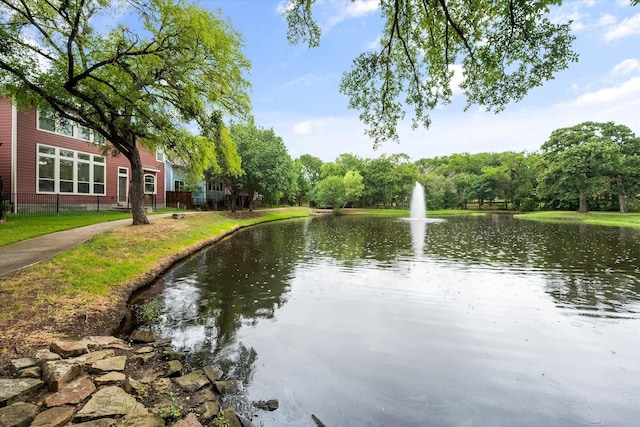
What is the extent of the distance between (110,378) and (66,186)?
2175 centimetres

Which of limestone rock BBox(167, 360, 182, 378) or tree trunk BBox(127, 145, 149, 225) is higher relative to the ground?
tree trunk BBox(127, 145, 149, 225)

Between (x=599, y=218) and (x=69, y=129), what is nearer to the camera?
(x=69, y=129)

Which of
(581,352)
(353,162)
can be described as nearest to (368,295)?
(581,352)

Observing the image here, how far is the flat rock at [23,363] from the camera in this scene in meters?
3.96

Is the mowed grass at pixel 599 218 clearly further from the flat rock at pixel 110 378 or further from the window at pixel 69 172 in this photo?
the window at pixel 69 172

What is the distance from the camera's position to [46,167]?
63.5 feet

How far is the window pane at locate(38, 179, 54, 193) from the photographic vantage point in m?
19.0

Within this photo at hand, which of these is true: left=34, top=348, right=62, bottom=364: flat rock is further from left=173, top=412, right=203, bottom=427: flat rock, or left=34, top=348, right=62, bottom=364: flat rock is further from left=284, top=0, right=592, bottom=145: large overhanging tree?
left=284, top=0, right=592, bottom=145: large overhanging tree

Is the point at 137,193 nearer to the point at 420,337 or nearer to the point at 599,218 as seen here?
the point at 420,337

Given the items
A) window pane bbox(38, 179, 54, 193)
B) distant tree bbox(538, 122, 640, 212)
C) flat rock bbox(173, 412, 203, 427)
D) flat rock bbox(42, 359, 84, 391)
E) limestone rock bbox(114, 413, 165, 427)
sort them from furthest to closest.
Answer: distant tree bbox(538, 122, 640, 212), window pane bbox(38, 179, 54, 193), flat rock bbox(42, 359, 84, 391), flat rock bbox(173, 412, 203, 427), limestone rock bbox(114, 413, 165, 427)

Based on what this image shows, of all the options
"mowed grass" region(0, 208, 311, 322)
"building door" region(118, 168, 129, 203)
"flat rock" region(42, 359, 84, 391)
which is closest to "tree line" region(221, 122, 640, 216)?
"building door" region(118, 168, 129, 203)

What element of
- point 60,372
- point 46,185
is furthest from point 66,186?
point 60,372

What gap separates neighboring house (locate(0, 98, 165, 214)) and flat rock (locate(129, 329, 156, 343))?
12.0 meters

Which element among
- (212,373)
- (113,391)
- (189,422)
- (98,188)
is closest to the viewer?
(189,422)
